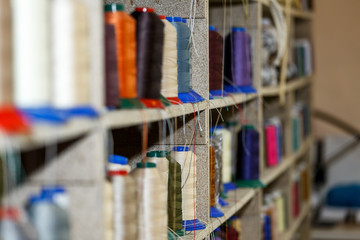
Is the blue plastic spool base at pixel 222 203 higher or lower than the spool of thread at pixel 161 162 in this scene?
lower

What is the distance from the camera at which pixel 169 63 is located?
1.74 metres

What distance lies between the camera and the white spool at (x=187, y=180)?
196 cm

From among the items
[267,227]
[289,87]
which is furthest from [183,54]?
[289,87]

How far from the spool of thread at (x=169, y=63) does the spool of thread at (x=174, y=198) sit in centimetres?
21

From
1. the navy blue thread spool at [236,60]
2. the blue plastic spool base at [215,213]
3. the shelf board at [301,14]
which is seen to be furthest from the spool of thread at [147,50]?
the shelf board at [301,14]

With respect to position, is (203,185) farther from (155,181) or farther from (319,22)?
(319,22)

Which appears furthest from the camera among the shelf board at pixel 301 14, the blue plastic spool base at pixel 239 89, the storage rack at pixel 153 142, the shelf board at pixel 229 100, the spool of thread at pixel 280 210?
the shelf board at pixel 301 14

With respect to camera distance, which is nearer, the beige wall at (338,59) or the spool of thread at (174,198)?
the spool of thread at (174,198)

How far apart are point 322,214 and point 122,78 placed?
374cm

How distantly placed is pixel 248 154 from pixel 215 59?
2.29ft

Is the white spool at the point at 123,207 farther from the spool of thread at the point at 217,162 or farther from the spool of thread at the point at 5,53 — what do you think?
the spool of thread at the point at 217,162

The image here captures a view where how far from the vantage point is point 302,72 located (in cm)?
455

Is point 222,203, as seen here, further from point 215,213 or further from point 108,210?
point 108,210

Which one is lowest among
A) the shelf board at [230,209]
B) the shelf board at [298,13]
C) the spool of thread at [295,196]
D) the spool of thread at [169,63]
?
the spool of thread at [295,196]
